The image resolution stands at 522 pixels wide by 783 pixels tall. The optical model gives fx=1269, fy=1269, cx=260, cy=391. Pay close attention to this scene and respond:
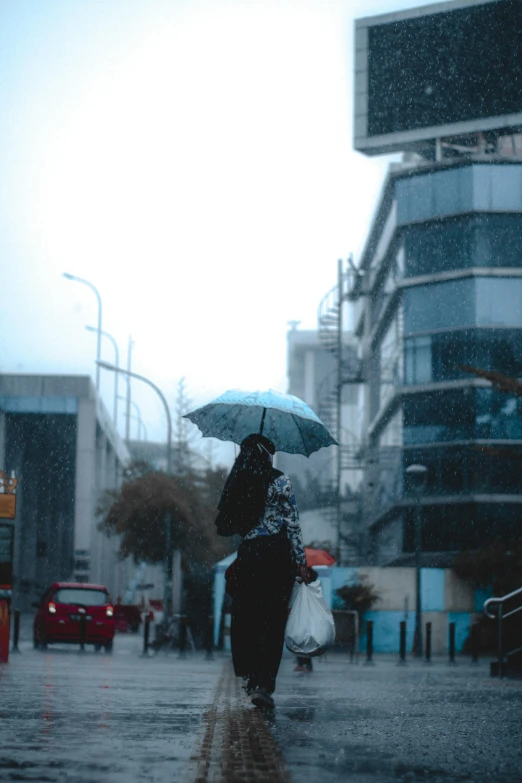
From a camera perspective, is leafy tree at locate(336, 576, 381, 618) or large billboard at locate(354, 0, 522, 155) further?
large billboard at locate(354, 0, 522, 155)

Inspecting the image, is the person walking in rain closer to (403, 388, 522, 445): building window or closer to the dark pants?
the dark pants

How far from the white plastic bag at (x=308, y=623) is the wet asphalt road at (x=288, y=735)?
36cm

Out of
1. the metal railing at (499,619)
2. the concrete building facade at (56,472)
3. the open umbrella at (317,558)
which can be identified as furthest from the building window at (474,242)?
the metal railing at (499,619)

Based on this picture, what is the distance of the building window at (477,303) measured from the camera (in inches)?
1834

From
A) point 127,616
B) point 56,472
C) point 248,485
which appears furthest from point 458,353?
point 248,485

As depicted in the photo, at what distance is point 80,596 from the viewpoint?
26609 mm

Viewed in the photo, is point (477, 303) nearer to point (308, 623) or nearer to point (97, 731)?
point (308, 623)

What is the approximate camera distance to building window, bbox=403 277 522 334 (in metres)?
46.6

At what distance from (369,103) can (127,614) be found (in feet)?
69.3

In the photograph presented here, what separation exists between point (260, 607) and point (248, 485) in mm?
683

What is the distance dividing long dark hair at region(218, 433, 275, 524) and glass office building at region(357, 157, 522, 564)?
38106 mm

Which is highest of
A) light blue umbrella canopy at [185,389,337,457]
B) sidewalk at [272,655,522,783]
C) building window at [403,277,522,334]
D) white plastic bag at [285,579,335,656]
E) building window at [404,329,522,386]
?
building window at [403,277,522,334]

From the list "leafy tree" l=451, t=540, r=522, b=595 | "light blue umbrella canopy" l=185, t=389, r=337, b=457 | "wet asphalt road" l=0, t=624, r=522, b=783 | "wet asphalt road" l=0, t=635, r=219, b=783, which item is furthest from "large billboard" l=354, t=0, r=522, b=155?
"wet asphalt road" l=0, t=635, r=219, b=783

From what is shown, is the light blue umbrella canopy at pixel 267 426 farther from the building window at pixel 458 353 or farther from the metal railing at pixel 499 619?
the building window at pixel 458 353
